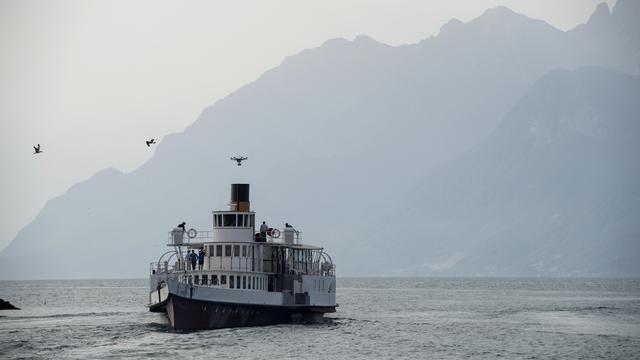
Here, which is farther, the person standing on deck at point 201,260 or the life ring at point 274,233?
the life ring at point 274,233

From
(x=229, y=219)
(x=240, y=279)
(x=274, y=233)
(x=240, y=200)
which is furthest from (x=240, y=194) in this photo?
(x=240, y=279)

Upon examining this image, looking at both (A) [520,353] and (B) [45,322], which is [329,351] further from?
(B) [45,322]

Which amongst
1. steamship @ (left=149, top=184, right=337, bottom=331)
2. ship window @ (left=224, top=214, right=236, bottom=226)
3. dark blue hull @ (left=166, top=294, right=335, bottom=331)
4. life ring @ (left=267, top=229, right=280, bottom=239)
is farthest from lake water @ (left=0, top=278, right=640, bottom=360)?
ship window @ (left=224, top=214, right=236, bottom=226)

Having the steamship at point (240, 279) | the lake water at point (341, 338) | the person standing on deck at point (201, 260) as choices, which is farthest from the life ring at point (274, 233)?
the lake water at point (341, 338)

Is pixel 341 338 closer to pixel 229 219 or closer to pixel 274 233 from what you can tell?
pixel 274 233

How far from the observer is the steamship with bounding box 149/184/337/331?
84.0 m

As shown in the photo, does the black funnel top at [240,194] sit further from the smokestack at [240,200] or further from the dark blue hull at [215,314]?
the dark blue hull at [215,314]

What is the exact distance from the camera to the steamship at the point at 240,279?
3307 inches

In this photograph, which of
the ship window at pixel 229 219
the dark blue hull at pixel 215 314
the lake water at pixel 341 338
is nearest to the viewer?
the lake water at pixel 341 338

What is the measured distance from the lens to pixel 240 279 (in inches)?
3457

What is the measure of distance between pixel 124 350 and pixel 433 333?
30.4 m

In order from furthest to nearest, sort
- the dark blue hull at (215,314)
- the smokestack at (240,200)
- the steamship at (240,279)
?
1. the smokestack at (240,200)
2. the steamship at (240,279)
3. the dark blue hull at (215,314)

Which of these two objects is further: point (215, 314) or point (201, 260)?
point (201, 260)

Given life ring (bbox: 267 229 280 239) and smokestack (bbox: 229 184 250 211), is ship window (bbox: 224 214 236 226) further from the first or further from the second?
life ring (bbox: 267 229 280 239)
